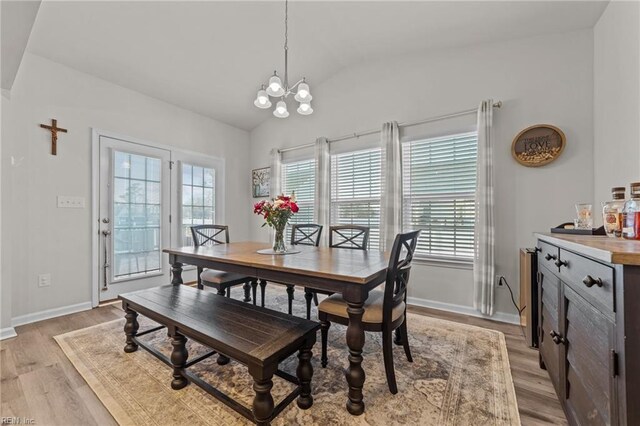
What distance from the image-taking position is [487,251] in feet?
8.99

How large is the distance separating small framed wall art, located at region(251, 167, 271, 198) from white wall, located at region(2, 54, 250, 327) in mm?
1861

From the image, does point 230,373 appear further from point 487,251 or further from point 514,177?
point 514,177

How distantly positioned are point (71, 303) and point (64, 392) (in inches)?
72.1

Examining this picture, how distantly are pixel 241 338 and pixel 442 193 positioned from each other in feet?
8.81

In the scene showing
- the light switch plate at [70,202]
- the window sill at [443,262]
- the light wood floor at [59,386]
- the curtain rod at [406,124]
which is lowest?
the light wood floor at [59,386]

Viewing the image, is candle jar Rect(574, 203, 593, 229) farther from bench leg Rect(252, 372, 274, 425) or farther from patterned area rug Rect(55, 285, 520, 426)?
bench leg Rect(252, 372, 274, 425)

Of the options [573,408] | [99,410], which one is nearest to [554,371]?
[573,408]

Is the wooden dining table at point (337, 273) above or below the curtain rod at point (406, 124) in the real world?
below

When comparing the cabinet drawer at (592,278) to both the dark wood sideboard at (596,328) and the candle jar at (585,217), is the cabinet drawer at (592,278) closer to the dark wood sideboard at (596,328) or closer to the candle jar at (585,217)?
the dark wood sideboard at (596,328)

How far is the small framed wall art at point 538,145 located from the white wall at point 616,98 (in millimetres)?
265

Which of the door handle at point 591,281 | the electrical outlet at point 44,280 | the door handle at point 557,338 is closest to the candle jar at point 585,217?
the door handle at point 557,338

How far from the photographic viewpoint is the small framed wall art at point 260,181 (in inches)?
188

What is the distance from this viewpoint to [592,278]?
0.94 m

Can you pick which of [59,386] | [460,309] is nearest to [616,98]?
[460,309]
